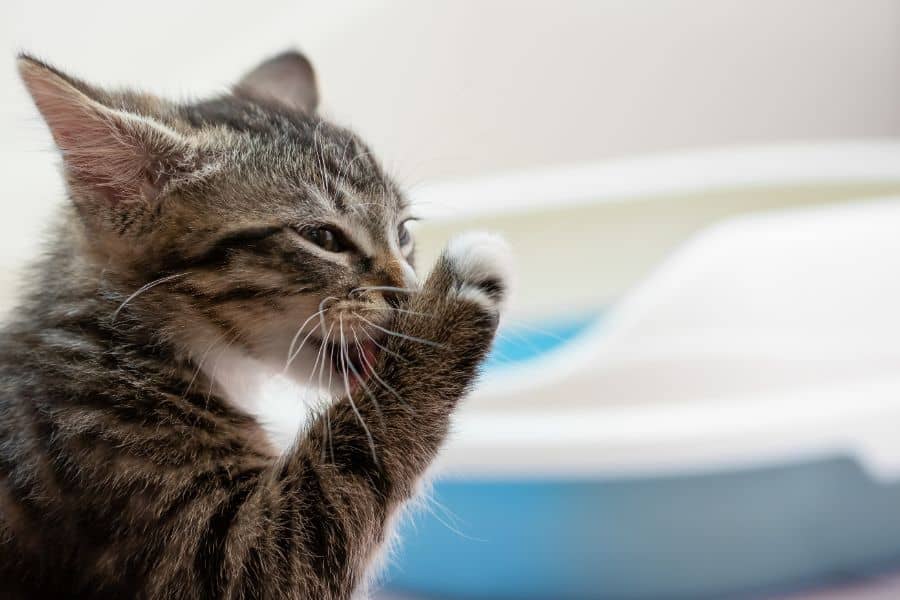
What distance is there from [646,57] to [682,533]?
5.64ft

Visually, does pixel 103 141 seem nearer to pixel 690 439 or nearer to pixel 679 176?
pixel 690 439

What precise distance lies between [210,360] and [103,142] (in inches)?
9.6

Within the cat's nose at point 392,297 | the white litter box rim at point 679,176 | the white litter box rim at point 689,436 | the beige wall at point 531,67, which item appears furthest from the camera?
the white litter box rim at point 679,176

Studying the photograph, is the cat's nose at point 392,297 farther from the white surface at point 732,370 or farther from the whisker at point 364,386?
the white surface at point 732,370

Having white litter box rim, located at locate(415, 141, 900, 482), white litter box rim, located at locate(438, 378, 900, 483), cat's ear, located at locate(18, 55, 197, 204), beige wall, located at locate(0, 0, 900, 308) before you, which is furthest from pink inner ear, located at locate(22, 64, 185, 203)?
beige wall, located at locate(0, 0, 900, 308)

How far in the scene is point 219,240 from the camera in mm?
880

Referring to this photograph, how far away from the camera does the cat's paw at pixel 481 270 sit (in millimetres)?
860

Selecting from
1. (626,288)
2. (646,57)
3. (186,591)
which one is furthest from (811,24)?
(186,591)

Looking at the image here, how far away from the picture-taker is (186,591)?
78cm

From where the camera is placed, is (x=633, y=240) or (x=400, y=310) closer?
(x=400, y=310)

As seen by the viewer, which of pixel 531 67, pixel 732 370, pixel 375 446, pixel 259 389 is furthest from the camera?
pixel 531 67

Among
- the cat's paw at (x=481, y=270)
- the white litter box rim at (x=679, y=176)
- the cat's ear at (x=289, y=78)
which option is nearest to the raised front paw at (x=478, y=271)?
the cat's paw at (x=481, y=270)

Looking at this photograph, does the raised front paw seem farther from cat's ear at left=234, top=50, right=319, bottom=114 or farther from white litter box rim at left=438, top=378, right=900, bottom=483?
white litter box rim at left=438, top=378, right=900, bottom=483

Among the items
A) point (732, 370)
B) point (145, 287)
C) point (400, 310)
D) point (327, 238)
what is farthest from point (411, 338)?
point (732, 370)
